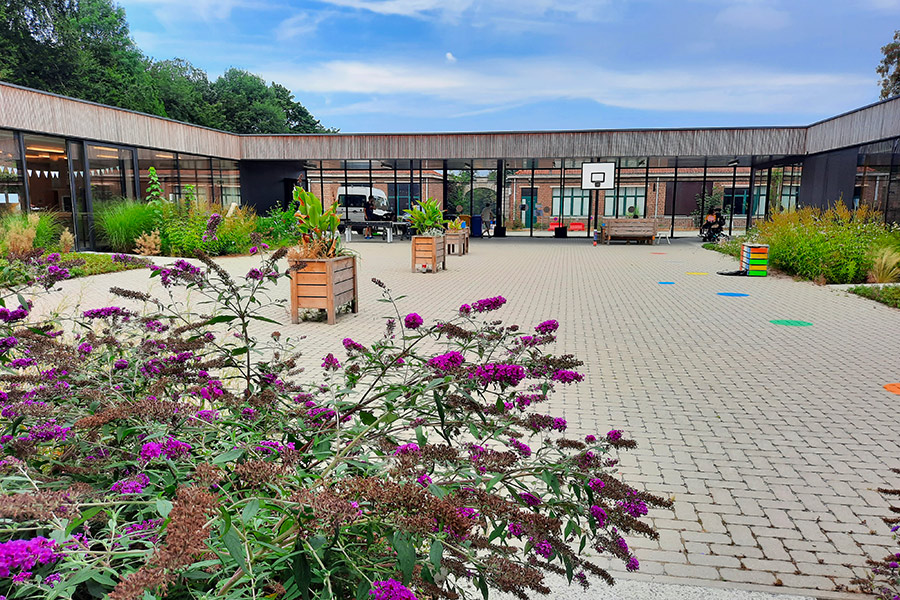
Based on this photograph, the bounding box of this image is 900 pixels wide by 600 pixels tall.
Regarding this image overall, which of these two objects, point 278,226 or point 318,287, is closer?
point 318,287

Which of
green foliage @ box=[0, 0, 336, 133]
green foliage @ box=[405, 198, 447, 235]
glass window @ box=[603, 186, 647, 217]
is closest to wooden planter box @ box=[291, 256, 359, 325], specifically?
green foliage @ box=[405, 198, 447, 235]

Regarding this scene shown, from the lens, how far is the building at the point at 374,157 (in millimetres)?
16969

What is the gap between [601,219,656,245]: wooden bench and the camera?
1023 inches

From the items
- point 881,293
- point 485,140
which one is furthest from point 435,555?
point 485,140

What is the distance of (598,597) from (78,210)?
62.6 ft

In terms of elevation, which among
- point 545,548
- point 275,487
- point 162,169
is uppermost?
point 162,169

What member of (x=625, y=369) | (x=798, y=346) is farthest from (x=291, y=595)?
(x=798, y=346)

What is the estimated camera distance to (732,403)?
5.52 meters

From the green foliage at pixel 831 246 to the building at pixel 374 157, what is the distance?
16.8 feet

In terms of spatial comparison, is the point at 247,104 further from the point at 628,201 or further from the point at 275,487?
the point at 275,487

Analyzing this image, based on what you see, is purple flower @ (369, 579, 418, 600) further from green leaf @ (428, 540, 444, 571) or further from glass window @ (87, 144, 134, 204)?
glass window @ (87, 144, 134, 204)

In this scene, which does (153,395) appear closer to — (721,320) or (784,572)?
(784,572)

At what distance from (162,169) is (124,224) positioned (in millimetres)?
5357

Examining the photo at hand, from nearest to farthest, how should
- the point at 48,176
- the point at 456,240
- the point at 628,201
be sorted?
the point at 48,176 < the point at 456,240 < the point at 628,201
